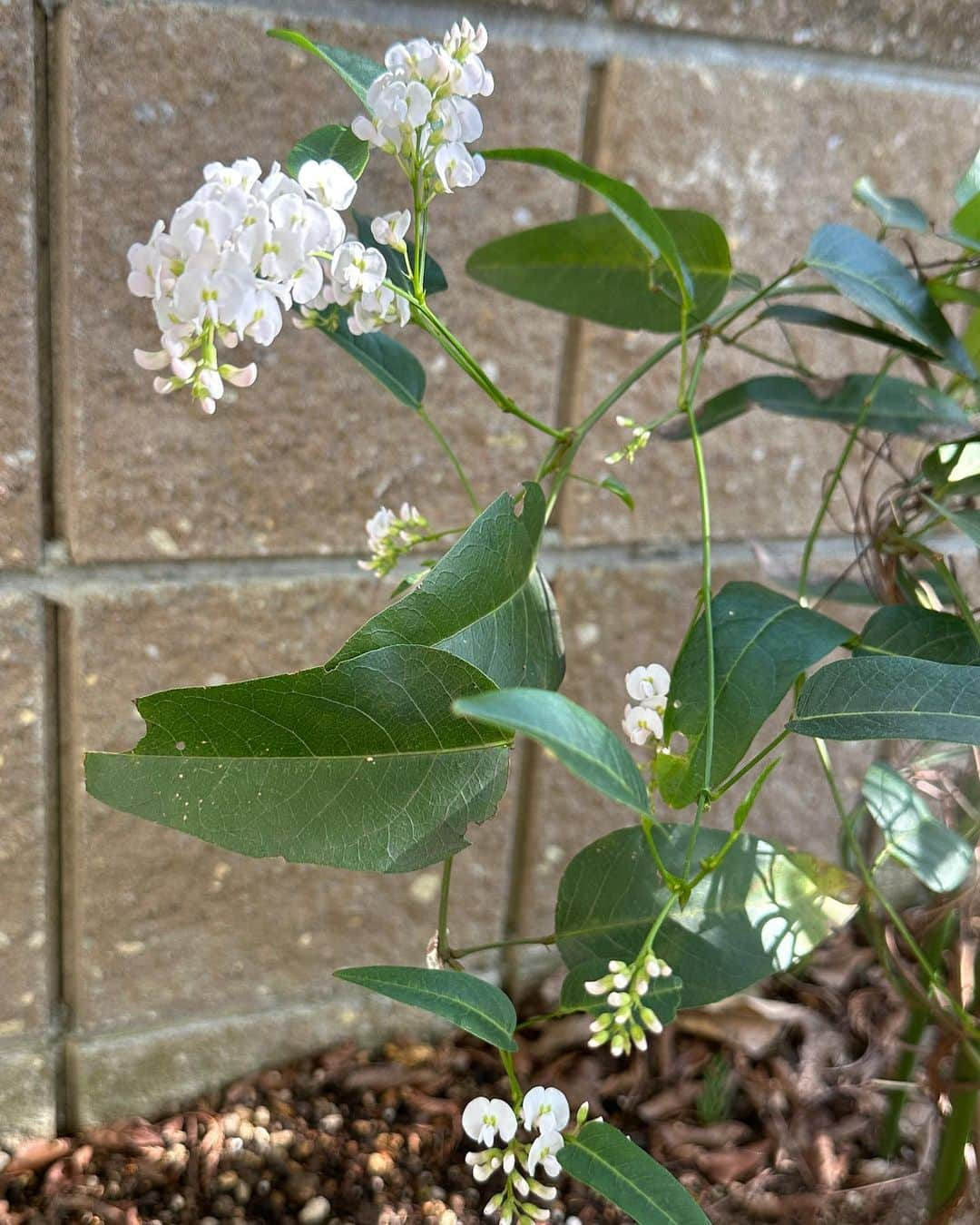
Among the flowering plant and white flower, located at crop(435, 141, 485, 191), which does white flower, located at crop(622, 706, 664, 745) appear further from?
white flower, located at crop(435, 141, 485, 191)

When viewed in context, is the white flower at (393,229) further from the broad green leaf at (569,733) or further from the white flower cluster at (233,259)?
the broad green leaf at (569,733)

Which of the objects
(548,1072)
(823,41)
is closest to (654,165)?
(823,41)

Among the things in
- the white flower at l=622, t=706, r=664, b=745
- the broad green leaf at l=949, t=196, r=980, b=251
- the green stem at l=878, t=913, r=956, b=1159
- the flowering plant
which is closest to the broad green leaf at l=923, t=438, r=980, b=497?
the flowering plant

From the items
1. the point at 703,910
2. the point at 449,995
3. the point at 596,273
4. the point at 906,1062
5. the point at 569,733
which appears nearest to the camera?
the point at 569,733

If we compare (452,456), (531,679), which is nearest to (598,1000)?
(531,679)

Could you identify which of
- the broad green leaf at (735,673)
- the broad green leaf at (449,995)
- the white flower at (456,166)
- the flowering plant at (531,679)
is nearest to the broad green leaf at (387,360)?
the flowering plant at (531,679)

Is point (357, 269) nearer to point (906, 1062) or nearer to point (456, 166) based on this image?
point (456, 166)
